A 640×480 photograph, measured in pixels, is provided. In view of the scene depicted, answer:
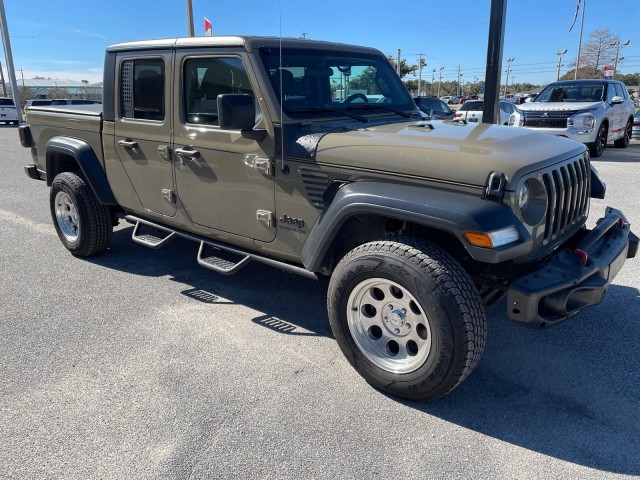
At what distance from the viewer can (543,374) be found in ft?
10.4

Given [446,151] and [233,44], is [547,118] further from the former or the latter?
[446,151]

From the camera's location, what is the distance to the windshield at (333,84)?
11.3 feet

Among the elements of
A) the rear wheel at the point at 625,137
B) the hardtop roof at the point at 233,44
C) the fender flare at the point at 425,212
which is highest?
the hardtop roof at the point at 233,44

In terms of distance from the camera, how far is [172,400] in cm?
290

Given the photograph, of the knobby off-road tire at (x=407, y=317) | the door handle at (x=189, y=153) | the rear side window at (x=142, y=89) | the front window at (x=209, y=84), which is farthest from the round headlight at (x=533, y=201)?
the rear side window at (x=142, y=89)

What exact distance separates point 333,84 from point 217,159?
3.33 ft

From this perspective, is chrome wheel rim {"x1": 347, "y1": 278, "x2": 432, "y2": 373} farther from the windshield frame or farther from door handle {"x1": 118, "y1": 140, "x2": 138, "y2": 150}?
the windshield frame

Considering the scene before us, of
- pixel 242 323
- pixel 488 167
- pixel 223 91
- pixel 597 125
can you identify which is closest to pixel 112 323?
pixel 242 323

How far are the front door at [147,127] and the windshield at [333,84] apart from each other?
3.13ft

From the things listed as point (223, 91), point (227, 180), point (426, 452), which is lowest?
point (426, 452)

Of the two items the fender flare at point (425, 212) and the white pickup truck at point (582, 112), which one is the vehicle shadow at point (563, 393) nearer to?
the fender flare at point (425, 212)

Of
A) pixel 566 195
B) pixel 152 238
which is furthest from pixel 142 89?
pixel 566 195

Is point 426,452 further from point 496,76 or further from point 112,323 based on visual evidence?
point 496,76

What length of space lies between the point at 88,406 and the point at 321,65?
2667 mm
